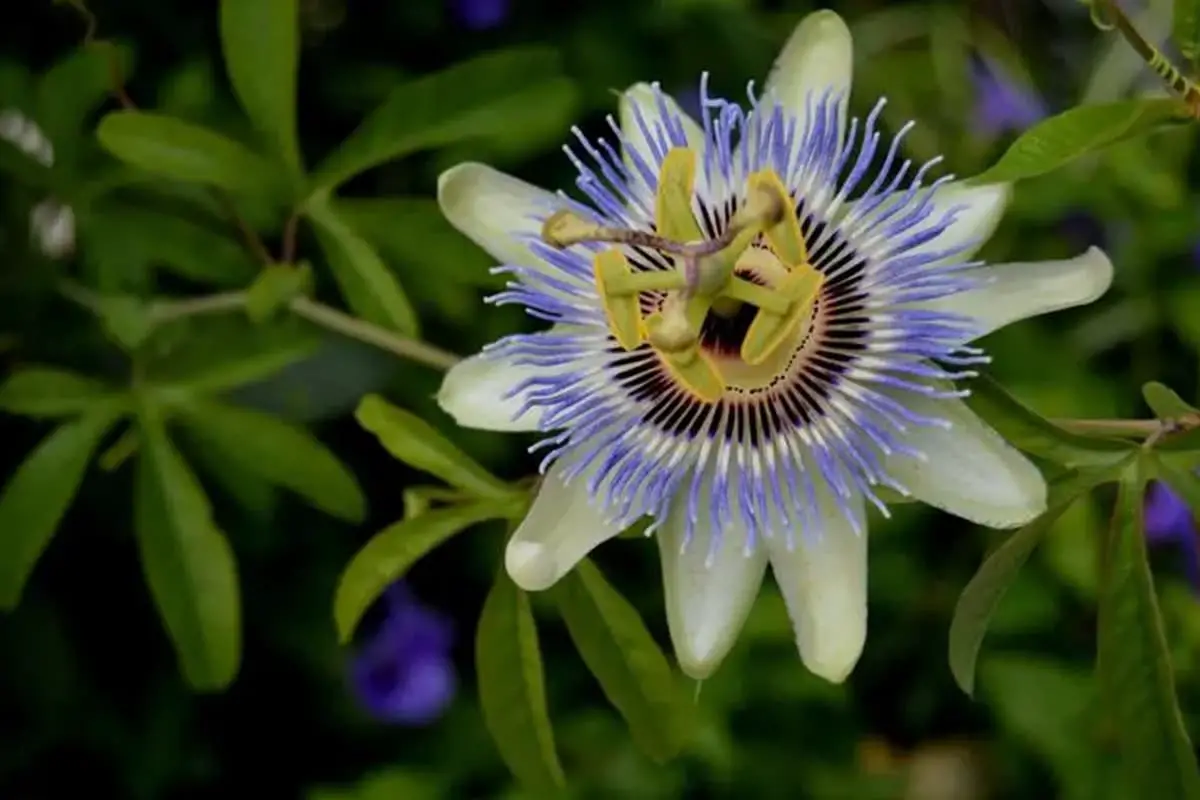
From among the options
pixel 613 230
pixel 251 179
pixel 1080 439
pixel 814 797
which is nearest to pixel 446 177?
pixel 613 230

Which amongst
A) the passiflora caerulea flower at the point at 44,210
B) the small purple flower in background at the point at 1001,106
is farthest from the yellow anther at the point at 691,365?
the small purple flower in background at the point at 1001,106

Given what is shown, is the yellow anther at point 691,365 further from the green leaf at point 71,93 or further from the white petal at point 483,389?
the green leaf at point 71,93

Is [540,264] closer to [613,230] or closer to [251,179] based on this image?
[613,230]

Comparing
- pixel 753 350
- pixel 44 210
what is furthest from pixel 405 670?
pixel 753 350

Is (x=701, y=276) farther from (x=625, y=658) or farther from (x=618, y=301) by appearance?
(x=625, y=658)

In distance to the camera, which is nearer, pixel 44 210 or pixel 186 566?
pixel 186 566

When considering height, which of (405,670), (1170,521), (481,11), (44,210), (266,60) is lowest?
(405,670)

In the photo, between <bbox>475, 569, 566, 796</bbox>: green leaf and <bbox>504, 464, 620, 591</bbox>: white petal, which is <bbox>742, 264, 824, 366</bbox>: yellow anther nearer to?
<bbox>504, 464, 620, 591</bbox>: white petal
